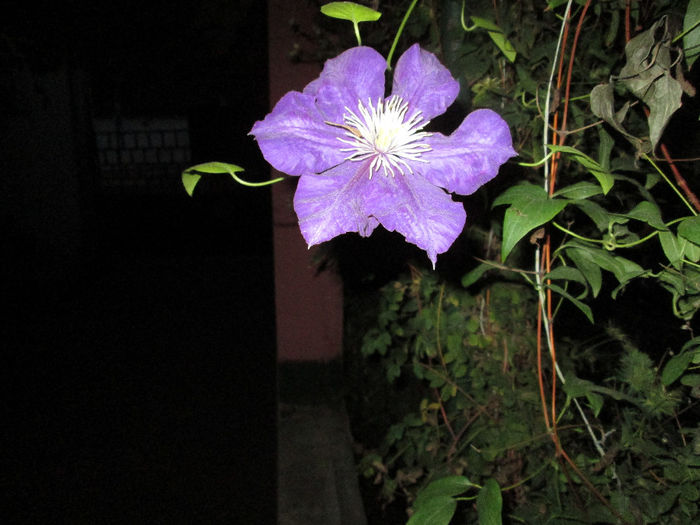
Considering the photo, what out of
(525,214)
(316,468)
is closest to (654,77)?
(525,214)

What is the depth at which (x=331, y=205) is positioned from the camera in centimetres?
39

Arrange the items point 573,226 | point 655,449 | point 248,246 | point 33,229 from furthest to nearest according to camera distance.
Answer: point 248,246, point 33,229, point 573,226, point 655,449

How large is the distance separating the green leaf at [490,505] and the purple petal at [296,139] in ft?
1.30

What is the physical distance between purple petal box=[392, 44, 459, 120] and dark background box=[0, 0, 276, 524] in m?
1.68

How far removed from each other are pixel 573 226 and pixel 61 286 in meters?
4.18

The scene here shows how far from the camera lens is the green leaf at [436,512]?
562mm

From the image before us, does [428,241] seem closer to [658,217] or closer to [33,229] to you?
[658,217]

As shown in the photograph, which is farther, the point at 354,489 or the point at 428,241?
the point at 354,489

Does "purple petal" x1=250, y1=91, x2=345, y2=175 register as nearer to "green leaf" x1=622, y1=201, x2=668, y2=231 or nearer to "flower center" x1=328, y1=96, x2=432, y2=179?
"flower center" x1=328, y1=96, x2=432, y2=179

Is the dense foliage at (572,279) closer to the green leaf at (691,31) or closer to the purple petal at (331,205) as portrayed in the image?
the green leaf at (691,31)

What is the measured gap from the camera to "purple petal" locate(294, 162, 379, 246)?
38 cm

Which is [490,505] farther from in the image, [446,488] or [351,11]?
[351,11]

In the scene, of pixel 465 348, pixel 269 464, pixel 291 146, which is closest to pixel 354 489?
pixel 269 464

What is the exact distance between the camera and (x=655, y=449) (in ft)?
2.14
